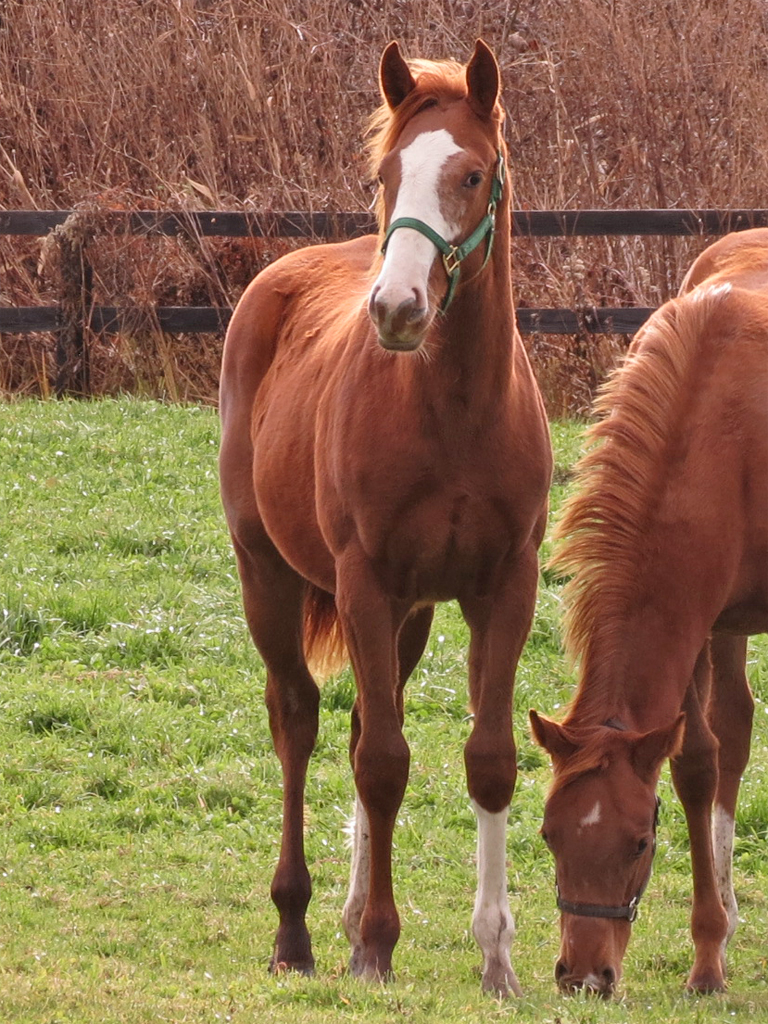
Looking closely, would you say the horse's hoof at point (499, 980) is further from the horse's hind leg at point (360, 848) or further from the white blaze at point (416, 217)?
the white blaze at point (416, 217)

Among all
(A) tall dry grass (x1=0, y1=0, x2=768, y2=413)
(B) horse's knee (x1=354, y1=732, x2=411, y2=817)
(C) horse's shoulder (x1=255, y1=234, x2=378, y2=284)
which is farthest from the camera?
(A) tall dry grass (x1=0, y1=0, x2=768, y2=413)

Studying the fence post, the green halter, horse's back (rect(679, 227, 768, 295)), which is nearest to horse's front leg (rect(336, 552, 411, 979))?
the green halter

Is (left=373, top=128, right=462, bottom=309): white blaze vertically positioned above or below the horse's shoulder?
above

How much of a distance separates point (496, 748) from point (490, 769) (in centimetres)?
6

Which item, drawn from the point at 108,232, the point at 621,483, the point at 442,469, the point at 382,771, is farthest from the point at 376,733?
the point at 108,232

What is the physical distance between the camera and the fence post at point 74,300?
1200 centimetres

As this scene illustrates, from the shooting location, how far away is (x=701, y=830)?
456 centimetres

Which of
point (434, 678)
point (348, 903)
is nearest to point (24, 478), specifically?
point (434, 678)

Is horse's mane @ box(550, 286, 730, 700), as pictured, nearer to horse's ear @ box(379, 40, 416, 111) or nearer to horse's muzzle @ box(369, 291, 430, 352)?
horse's muzzle @ box(369, 291, 430, 352)

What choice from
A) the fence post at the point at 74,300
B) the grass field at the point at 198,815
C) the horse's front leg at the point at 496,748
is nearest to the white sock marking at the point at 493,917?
the horse's front leg at the point at 496,748

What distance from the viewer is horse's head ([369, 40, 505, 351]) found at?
3.47 meters

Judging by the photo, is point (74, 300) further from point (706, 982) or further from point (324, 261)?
point (706, 982)

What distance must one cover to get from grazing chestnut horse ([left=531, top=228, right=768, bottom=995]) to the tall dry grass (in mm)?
7101

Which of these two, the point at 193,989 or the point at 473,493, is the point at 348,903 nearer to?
the point at 193,989
